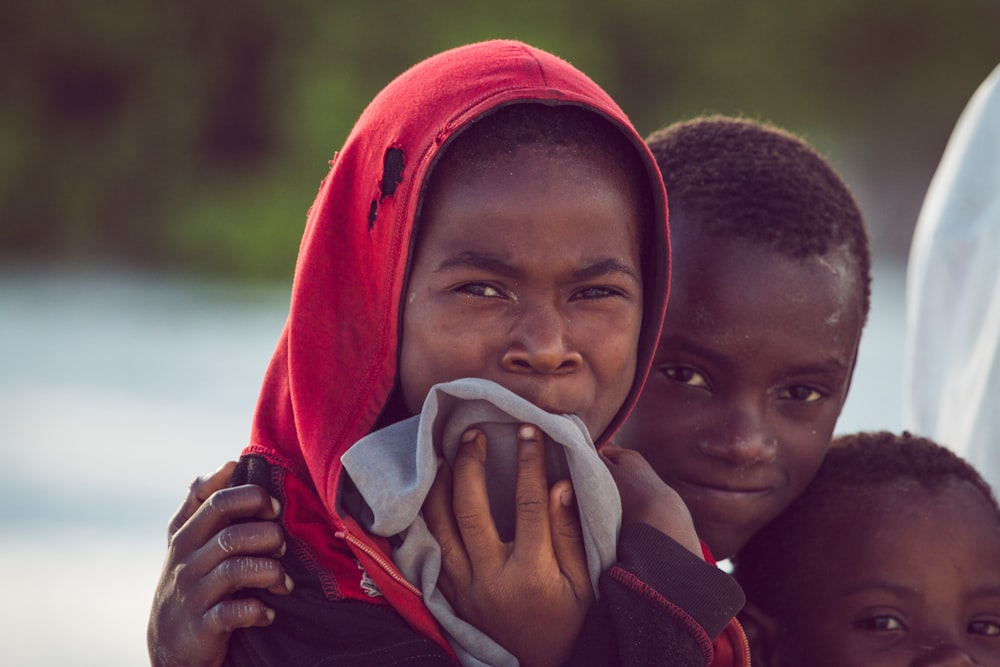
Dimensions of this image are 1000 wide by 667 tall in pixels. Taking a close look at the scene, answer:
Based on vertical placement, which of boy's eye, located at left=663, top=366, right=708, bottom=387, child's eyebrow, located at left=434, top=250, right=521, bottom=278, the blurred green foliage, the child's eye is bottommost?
the child's eye

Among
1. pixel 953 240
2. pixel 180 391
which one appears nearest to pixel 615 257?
pixel 953 240

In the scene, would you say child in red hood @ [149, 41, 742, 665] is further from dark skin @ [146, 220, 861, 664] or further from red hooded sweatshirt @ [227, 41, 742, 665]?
dark skin @ [146, 220, 861, 664]

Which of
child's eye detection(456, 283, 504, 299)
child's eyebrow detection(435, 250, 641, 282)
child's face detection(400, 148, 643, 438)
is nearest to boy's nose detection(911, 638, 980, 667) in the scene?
child's face detection(400, 148, 643, 438)

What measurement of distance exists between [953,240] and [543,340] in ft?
6.29

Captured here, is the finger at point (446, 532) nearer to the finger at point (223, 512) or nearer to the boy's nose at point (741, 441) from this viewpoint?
the finger at point (223, 512)

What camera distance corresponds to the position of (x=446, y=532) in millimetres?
1928

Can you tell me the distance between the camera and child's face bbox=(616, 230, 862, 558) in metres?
2.45

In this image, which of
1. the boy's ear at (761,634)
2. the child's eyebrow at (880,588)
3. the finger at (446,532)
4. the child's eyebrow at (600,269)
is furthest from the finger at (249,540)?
the child's eyebrow at (880,588)

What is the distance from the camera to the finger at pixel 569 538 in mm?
1914

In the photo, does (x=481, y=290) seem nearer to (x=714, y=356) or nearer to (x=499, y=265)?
(x=499, y=265)

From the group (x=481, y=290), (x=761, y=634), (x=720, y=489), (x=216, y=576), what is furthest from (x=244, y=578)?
(x=761, y=634)

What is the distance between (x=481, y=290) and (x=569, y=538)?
1.33ft

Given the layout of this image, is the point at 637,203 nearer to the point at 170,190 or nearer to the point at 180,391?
the point at 180,391

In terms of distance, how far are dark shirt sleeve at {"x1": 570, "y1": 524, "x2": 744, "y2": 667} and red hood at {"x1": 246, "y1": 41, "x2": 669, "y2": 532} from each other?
1.07 ft
